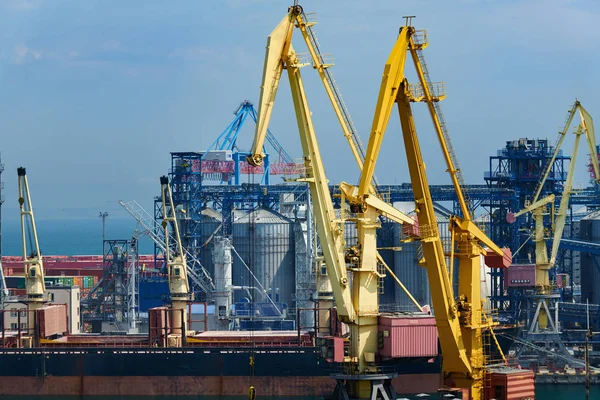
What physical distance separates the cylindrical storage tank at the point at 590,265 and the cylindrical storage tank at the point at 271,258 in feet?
68.8

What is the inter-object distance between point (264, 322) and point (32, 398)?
21853 mm

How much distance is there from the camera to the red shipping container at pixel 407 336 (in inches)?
2101

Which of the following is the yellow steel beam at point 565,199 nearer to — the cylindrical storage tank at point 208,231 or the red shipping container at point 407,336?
the cylindrical storage tank at point 208,231

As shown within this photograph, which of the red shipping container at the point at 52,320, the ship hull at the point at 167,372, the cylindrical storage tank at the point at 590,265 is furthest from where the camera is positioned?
the cylindrical storage tank at the point at 590,265

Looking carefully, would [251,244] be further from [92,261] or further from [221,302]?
[92,261]

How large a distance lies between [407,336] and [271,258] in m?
41.5

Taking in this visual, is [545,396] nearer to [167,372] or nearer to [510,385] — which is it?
[167,372]

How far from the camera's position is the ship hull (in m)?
70.1

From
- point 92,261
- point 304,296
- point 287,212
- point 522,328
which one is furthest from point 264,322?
point 92,261

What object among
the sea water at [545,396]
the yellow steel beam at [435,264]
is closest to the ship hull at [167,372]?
the sea water at [545,396]

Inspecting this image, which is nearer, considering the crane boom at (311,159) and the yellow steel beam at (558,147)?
the crane boom at (311,159)

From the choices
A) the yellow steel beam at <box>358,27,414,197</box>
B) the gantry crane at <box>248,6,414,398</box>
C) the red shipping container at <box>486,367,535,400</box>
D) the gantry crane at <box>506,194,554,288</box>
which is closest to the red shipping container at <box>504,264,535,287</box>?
the gantry crane at <box>506,194,554,288</box>

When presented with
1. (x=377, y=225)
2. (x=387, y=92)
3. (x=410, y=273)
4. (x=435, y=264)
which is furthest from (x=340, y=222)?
(x=410, y=273)

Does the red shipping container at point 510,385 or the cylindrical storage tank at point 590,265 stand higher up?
the cylindrical storage tank at point 590,265
